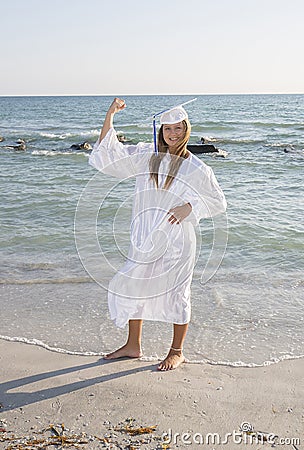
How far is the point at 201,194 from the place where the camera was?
10.9ft

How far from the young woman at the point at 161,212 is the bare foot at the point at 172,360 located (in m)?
0.28

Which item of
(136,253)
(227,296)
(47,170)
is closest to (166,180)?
(136,253)

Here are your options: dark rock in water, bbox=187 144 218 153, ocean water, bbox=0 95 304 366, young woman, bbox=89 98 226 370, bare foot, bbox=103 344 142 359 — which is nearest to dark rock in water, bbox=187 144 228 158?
dark rock in water, bbox=187 144 218 153

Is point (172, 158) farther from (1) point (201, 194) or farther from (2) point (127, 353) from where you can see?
(2) point (127, 353)

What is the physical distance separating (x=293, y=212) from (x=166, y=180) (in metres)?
5.72

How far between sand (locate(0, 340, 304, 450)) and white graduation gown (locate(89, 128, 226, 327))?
40 centimetres

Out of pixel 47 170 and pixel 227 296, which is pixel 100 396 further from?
pixel 47 170

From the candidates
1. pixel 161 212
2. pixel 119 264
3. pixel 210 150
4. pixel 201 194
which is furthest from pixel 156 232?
pixel 210 150

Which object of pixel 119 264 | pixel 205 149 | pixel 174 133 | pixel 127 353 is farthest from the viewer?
pixel 205 149

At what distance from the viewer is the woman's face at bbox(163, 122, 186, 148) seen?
3.33 metres

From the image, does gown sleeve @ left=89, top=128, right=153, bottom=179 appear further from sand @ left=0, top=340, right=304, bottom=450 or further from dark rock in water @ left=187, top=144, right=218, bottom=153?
dark rock in water @ left=187, top=144, right=218, bottom=153

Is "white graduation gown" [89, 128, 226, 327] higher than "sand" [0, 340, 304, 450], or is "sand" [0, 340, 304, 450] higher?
"white graduation gown" [89, 128, 226, 327]

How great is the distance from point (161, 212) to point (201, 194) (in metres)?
0.27

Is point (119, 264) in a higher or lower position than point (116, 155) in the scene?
lower
